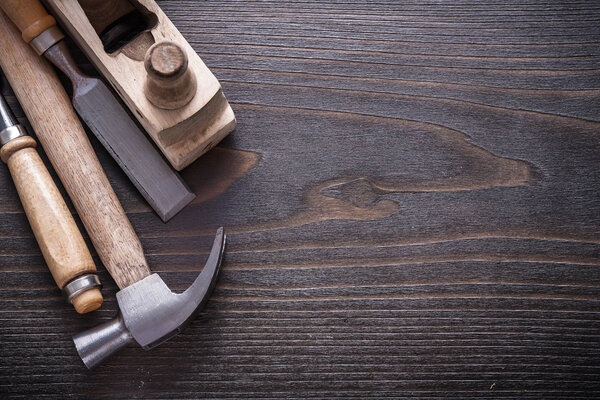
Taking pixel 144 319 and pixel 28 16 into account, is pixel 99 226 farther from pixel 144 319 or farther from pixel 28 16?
pixel 28 16

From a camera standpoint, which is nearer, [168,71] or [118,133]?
[168,71]

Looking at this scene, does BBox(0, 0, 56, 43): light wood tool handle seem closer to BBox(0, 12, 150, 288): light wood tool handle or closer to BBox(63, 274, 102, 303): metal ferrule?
BBox(0, 12, 150, 288): light wood tool handle

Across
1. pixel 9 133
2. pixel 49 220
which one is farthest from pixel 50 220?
pixel 9 133

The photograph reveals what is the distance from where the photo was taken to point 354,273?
0.61m

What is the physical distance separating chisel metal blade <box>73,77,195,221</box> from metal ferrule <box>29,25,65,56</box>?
0.07 m

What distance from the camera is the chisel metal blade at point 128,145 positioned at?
59cm

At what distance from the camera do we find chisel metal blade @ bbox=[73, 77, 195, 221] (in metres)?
0.59

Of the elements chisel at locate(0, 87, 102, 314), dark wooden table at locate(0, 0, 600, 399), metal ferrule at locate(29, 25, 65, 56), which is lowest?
dark wooden table at locate(0, 0, 600, 399)

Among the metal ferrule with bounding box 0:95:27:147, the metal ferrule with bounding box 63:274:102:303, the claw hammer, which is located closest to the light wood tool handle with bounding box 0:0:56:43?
the claw hammer

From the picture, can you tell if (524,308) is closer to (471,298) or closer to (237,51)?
(471,298)

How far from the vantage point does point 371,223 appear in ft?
2.05

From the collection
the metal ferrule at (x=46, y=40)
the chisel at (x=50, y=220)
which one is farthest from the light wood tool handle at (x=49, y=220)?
the metal ferrule at (x=46, y=40)

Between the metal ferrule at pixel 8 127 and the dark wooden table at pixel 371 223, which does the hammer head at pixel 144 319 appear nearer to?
the dark wooden table at pixel 371 223

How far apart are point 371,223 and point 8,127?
51 cm
